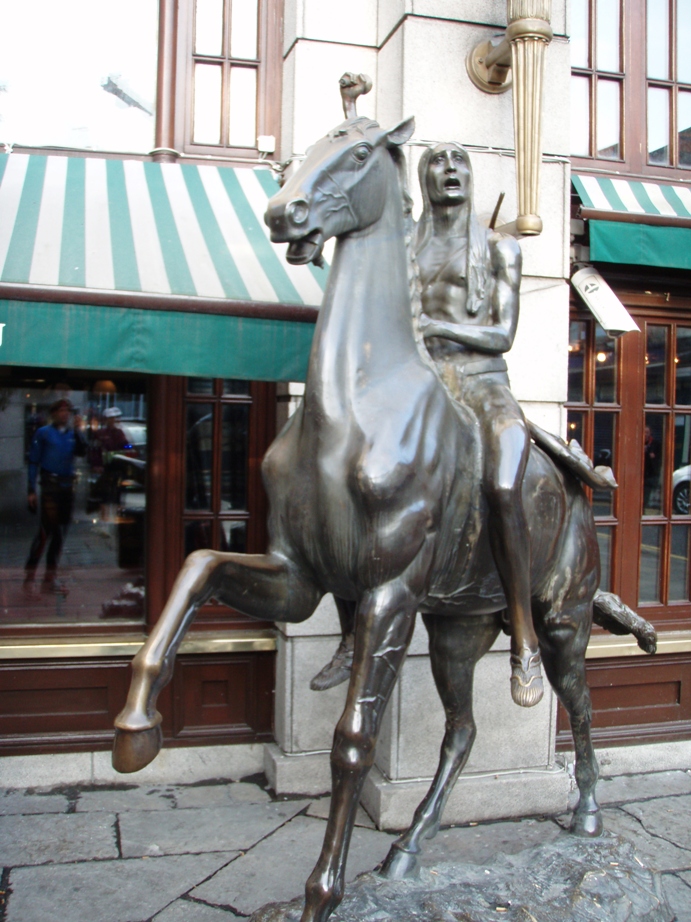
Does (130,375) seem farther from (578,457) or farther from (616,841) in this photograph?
(616,841)

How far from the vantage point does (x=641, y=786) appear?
532 cm

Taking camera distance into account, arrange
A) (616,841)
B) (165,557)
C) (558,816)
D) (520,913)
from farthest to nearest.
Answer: (165,557)
(558,816)
(616,841)
(520,913)

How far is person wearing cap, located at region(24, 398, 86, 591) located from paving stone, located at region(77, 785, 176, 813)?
Answer: 1.30 m

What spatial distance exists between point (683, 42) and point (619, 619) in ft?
14.4

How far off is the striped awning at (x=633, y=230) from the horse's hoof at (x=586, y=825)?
3.18m

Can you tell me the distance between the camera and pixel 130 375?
5309 mm

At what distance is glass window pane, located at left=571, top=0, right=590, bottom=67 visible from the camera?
5742mm

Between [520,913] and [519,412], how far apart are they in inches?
73.7

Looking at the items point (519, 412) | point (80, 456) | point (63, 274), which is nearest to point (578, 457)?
point (519, 412)

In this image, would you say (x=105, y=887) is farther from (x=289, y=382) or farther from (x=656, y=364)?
(x=656, y=364)

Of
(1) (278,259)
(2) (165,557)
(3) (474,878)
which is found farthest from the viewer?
(2) (165,557)

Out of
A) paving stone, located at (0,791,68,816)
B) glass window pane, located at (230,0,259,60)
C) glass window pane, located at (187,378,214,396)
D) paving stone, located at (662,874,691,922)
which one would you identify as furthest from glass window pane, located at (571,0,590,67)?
paving stone, located at (0,791,68,816)

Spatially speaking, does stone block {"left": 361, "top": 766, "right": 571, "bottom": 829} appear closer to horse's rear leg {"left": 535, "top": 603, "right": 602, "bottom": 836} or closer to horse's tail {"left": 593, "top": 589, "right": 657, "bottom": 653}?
horse's rear leg {"left": 535, "top": 603, "right": 602, "bottom": 836}

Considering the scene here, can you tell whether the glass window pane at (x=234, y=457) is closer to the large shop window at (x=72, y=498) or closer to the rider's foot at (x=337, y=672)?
the large shop window at (x=72, y=498)
